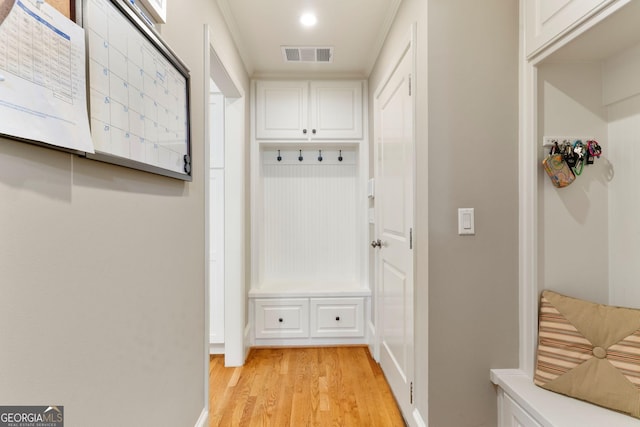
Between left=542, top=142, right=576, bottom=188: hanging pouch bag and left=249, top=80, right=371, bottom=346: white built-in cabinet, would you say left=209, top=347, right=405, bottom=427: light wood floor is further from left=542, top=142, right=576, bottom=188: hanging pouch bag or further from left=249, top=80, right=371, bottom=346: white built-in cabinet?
left=542, top=142, right=576, bottom=188: hanging pouch bag

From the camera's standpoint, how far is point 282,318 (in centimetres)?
271

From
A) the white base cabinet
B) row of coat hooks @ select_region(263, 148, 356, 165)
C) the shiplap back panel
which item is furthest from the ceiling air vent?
the white base cabinet

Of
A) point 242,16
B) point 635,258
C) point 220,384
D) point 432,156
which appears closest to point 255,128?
point 242,16

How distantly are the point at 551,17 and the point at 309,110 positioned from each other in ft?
6.06

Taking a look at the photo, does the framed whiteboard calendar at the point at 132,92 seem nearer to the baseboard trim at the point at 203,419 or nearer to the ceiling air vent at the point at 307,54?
the baseboard trim at the point at 203,419

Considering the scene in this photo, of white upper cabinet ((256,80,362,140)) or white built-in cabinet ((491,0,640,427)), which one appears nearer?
white built-in cabinet ((491,0,640,427))

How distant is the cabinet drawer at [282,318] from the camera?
8.85 ft

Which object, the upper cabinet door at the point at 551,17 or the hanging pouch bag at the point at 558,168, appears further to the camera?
the hanging pouch bag at the point at 558,168

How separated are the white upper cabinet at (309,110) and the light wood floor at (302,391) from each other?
190 centimetres

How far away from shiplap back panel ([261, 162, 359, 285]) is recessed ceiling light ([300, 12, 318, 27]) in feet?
4.16

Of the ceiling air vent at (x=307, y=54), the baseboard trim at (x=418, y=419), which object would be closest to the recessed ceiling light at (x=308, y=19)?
the ceiling air vent at (x=307, y=54)

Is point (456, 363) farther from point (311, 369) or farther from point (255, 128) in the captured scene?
point (255, 128)

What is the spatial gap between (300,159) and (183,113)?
1828 millimetres

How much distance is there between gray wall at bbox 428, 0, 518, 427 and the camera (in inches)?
54.1
